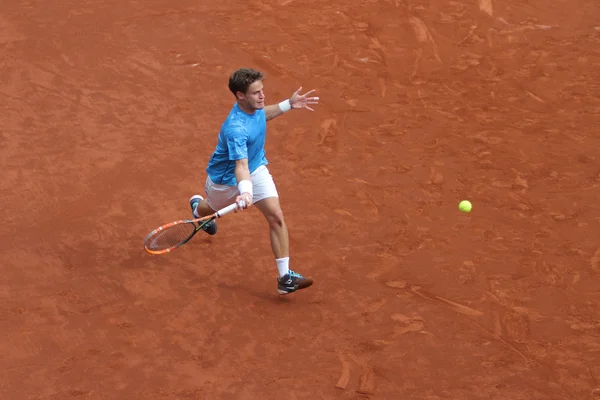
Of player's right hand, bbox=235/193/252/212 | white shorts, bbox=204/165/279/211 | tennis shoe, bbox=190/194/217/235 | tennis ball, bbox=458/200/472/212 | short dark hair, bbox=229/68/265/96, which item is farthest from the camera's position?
tennis ball, bbox=458/200/472/212

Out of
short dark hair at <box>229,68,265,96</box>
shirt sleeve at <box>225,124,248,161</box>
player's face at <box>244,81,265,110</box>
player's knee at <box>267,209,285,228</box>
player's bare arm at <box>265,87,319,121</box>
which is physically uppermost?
short dark hair at <box>229,68,265,96</box>

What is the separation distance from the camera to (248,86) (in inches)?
281

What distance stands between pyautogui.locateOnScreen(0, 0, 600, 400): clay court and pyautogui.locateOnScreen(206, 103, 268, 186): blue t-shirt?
3.44ft

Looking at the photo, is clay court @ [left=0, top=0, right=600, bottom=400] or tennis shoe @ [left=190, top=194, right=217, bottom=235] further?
tennis shoe @ [left=190, top=194, right=217, bottom=235]

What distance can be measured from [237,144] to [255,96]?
43cm

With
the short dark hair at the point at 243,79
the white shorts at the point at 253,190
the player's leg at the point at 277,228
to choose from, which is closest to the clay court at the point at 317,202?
the player's leg at the point at 277,228

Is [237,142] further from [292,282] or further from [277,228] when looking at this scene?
[292,282]

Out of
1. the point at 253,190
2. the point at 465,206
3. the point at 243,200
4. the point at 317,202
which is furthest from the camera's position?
the point at 317,202

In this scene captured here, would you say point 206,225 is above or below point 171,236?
below

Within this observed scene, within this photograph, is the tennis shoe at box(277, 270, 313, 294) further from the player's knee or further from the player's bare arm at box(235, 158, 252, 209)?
the player's bare arm at box(235, 158, 252, 209)

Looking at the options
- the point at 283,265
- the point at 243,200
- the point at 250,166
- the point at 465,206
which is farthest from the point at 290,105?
the point at 465,206

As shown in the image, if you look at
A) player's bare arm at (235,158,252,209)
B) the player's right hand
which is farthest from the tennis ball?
the player's right hand

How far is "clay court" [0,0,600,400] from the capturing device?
7.02 metres

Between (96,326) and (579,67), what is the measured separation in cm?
821
